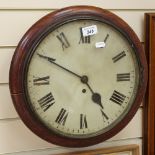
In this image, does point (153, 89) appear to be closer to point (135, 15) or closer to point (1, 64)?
point (135, 15)

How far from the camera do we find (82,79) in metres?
0.81

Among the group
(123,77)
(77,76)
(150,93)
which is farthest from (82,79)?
(150,93)

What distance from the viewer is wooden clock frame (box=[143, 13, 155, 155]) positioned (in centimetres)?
93

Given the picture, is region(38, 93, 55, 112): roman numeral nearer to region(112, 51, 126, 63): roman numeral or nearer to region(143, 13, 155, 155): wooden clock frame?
region(112, 51, 126, 63): roman numeral

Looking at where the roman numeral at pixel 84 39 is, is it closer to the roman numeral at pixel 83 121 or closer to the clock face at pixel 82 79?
the clock face at pixel 82 79

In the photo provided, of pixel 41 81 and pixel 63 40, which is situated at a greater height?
pixel 63 40

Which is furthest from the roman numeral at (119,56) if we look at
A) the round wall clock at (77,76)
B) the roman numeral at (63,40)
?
the roman numeral at (63,40)

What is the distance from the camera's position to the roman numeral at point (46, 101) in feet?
2.59

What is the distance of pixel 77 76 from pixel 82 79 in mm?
15

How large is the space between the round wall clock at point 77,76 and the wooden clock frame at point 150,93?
0.32 ft

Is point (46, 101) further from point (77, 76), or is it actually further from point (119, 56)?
point (119, 56)

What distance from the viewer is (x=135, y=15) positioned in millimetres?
945

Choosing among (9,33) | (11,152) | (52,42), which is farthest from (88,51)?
(11,152)

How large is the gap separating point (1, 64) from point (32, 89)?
0.42ft
